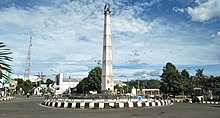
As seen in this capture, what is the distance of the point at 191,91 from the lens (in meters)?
61.0

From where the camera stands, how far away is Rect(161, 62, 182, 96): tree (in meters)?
55.5

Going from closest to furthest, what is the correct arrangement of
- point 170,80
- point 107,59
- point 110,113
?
point 110,113 → point 107,59 → point 170,80

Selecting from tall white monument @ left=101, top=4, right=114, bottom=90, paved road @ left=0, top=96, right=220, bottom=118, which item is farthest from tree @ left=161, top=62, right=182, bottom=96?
paved road @ left=0, top=96, right=220, bottom=118

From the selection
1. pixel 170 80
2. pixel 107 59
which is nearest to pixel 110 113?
pixel 107 59

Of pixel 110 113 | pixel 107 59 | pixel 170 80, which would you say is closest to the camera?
pixel 110 113

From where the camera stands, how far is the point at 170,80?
184 ft

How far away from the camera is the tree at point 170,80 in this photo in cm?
5545

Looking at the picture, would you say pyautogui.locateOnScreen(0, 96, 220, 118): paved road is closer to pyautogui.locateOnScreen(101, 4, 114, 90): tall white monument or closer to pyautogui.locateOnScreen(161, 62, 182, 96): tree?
pyautogui.locateOnScreen(101, 4, 114, 90): tall white monument

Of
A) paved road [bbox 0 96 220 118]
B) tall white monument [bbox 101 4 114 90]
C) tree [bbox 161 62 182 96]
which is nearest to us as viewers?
paved road [bbox 0 96 220 118]

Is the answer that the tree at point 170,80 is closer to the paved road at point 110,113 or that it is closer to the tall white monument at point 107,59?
the tall white monument at point 107,59

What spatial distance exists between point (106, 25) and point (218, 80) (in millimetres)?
33825

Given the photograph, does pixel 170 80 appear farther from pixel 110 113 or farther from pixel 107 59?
pixel 110 113

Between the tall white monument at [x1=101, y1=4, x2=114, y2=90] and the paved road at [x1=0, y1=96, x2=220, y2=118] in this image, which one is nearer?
the paved road at [x1=0, y1=96, x2=220, y2=118]

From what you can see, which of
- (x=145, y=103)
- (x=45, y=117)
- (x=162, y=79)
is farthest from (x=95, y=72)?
(x=45, y=117)
